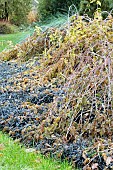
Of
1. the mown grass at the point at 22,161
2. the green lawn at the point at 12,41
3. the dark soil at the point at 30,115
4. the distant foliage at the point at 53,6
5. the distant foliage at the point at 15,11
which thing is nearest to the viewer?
the mown grass at the point at 22,161

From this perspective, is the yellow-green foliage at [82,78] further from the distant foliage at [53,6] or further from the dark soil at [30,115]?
the distant foliage at [53,6]

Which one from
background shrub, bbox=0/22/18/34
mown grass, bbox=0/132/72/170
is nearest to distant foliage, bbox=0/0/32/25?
background shrub, bbox=0/22/18/34

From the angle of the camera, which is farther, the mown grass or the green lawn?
the green lawn

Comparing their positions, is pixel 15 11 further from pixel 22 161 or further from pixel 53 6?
pixel 22 161

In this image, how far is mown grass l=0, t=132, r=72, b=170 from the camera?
11.4ft

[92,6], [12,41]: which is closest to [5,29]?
[12,41]

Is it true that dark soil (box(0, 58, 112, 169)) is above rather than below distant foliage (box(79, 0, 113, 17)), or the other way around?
below

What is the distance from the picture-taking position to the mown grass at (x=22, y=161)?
3473mm

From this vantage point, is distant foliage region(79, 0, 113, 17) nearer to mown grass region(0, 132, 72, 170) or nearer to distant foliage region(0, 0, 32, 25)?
mown grass region(0, 132, 72, 170)

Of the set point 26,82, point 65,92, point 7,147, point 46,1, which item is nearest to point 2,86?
point 26,82

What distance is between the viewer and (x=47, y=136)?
4.01 m

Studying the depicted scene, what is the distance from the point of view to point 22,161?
3578mm

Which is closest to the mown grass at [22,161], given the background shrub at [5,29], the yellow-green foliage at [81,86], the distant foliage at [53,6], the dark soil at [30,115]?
the dark soil at [30,115]

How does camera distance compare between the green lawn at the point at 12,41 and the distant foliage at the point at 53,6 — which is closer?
the green lawn at the point at 12,41
